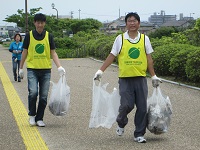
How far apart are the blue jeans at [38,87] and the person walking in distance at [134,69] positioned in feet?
4.66

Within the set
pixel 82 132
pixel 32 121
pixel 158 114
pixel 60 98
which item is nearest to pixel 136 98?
pixel 158 114

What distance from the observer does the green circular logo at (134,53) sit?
5.32 m

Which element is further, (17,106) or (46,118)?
(17,106)

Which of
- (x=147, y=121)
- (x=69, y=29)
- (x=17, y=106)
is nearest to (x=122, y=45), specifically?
(x=147, y=121)

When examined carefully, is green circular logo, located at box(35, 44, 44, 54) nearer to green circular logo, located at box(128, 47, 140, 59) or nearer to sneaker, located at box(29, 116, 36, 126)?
sneaker, located at box(29, 116, 36, 126)

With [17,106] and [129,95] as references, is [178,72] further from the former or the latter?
[129,95]

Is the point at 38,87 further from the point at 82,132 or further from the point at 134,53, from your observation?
the point at 134,53

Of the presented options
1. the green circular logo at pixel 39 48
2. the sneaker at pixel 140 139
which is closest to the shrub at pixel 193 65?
the green circular logo at pixel 39 48

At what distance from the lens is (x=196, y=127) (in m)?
6.35

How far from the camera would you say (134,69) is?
5.33 meters

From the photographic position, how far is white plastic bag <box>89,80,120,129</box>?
5578mm

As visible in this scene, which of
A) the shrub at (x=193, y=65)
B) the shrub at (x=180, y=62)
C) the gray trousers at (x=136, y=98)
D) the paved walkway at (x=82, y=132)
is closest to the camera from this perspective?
the paved walkway at (x=82, y=132)

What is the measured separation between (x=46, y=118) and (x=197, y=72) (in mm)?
5231

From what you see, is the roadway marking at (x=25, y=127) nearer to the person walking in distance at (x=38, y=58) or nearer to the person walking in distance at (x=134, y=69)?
the person walking in distance at (x=38, y=58)
